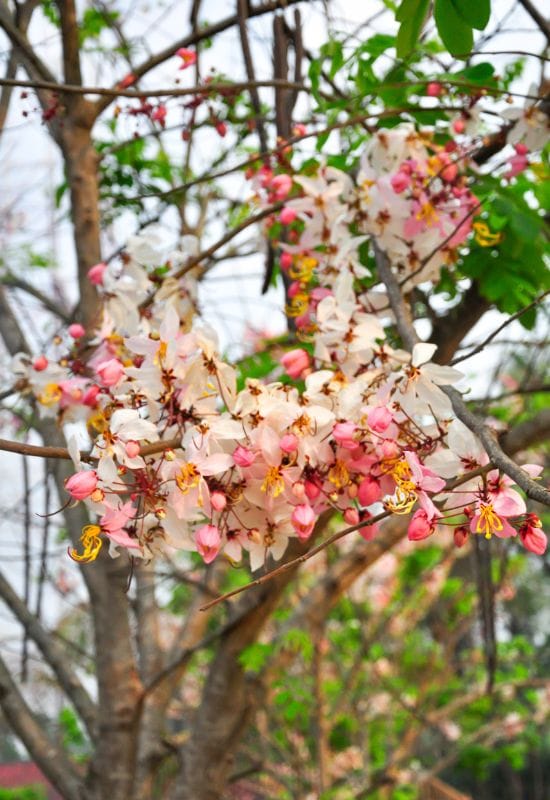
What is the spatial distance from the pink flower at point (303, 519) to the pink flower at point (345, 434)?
7cm

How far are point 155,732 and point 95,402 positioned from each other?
1.54 meters

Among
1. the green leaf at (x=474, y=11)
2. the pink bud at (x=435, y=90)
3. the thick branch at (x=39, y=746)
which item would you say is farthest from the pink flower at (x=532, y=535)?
the thick branch at (x=39, y=746)

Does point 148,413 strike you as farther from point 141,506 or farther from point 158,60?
point 158,60

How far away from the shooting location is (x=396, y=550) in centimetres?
508

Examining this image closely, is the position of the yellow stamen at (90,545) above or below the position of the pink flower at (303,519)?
above

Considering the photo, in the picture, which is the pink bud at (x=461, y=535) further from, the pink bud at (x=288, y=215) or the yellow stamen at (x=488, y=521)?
the pink bud at (x=288, y=215)

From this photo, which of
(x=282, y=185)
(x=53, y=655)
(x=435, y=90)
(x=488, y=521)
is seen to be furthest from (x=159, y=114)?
(x=53, y=655)

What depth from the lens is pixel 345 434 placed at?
78 centimetres

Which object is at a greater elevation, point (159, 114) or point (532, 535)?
point (159, 114)

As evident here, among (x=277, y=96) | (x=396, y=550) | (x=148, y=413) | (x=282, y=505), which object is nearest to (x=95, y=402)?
(x=148, y=413)

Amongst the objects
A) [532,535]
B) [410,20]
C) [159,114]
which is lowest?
[532,535]

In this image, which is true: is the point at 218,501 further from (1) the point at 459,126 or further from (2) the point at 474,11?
(1) the point at 459,126

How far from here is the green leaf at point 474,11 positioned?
0.84 m

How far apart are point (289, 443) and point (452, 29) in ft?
1.52
